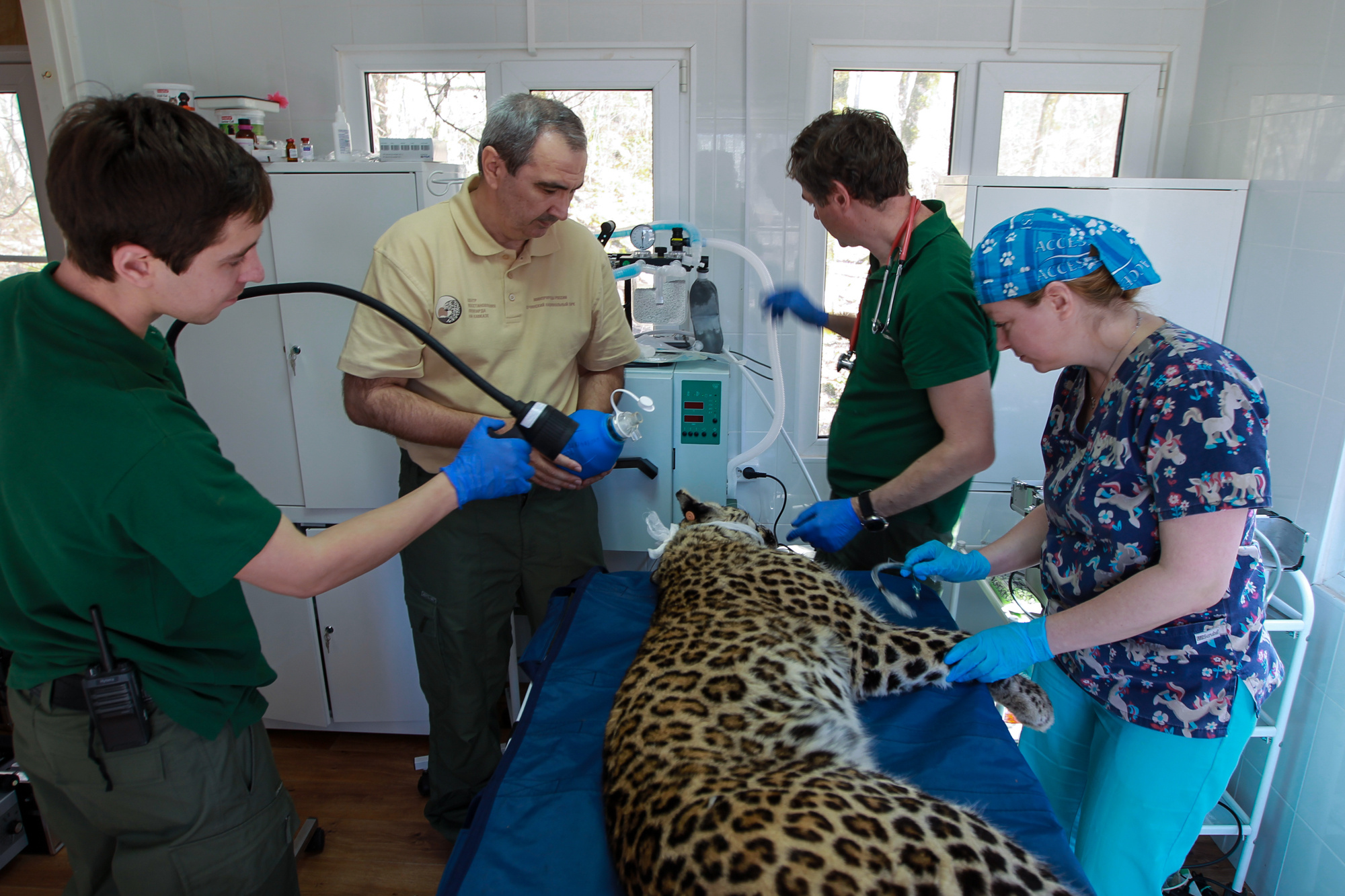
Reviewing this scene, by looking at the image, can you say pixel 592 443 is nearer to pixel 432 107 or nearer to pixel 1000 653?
pixel 1000 653

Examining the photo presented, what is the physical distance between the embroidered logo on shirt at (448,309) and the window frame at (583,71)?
4.35 feet

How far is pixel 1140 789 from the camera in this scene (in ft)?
4.24

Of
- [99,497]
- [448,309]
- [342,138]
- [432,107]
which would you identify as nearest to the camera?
[99,497]

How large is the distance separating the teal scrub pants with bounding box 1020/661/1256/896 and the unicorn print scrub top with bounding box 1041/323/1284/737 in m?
0.04

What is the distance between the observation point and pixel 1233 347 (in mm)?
2471

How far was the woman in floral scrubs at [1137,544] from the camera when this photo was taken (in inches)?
44.4

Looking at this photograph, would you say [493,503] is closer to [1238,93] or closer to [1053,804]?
[1053,804]

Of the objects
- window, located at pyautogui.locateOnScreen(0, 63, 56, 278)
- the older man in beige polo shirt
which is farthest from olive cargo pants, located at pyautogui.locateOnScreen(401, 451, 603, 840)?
window, located at pyautogui.locateOnScreen(0, 63, 56, 278)

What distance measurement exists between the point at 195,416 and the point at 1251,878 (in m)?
2.77

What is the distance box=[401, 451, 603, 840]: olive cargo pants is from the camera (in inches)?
79.9

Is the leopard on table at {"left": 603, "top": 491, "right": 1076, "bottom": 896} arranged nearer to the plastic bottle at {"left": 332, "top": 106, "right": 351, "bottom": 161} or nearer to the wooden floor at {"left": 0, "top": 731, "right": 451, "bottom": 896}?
the wooden floor at {"left": 0, "top": 731, "right": 451, "bottom": 896}

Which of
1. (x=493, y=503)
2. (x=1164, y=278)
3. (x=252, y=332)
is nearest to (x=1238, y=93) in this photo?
(x=1164, y=278)

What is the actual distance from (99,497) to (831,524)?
4.39 ft

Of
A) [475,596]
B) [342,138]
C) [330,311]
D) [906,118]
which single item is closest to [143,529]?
[475,596]
